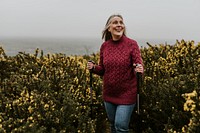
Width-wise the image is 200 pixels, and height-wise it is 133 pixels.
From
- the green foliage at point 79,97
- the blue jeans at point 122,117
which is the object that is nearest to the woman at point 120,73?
the blue jeans at point 122,117

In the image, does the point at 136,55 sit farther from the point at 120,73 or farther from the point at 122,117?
the point at 122,117

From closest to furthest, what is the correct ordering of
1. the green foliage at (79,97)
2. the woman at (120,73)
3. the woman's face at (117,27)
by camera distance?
the green foliage at (79,97), the woman at (120,73), the woman's face at (117,27)

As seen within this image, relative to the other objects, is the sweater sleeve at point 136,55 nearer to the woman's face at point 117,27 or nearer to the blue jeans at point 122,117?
the woman's face at point 117,27

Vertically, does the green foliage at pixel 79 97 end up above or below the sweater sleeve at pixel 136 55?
below

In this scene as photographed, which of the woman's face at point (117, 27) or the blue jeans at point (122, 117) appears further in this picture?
the woman's face at point (117, 27)

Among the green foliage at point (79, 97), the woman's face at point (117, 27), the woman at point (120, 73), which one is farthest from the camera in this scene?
the woman's face at point (117, 27)

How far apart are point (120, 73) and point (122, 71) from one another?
0.13ft

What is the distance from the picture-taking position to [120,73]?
382 centimetres

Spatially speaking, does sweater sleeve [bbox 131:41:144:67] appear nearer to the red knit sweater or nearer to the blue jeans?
the red knit sweater

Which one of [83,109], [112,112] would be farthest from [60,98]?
[112,112]

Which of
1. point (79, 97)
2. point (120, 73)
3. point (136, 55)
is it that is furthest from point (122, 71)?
point (79, 97)

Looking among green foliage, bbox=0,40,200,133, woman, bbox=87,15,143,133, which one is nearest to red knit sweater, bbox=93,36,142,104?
woman, bbox=87,15,143,133

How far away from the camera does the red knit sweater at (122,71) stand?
380cm

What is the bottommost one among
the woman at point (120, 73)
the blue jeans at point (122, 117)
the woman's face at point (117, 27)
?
the blue jeans at point (122, 117)
